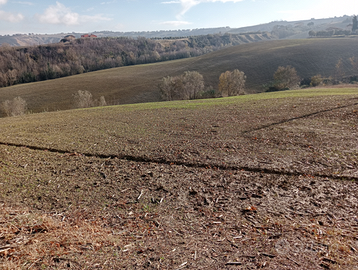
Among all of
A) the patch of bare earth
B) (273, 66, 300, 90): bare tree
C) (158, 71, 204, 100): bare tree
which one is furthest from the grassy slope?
the patch of bare earth

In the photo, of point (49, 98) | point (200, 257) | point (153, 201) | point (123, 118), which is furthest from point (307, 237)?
point (49, 98)

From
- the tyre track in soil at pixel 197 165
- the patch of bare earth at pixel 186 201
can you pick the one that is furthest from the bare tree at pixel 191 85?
the tyre track in soil at pixel 197 165

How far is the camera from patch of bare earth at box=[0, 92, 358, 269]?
507cm

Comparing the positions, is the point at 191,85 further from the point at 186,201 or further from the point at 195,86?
the point at 186,201

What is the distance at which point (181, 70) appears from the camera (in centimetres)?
8888

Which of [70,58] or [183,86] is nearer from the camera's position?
[183,86]

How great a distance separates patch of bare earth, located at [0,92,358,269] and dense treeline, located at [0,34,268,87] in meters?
97.9

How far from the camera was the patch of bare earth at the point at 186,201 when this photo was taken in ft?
16.6

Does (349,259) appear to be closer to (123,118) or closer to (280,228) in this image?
(280,228)

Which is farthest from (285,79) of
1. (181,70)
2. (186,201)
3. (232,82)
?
(186,201)

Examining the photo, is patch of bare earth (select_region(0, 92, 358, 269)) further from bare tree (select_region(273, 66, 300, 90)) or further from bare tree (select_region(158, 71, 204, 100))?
bare tree (select_region(273, 66, 300, 90))

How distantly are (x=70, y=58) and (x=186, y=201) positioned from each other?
13535 centimetres

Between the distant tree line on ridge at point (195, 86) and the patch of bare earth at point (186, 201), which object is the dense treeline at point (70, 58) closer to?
the distant tree line on ridge at point (195, 86)

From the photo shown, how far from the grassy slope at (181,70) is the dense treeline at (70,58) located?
17.1 metres
